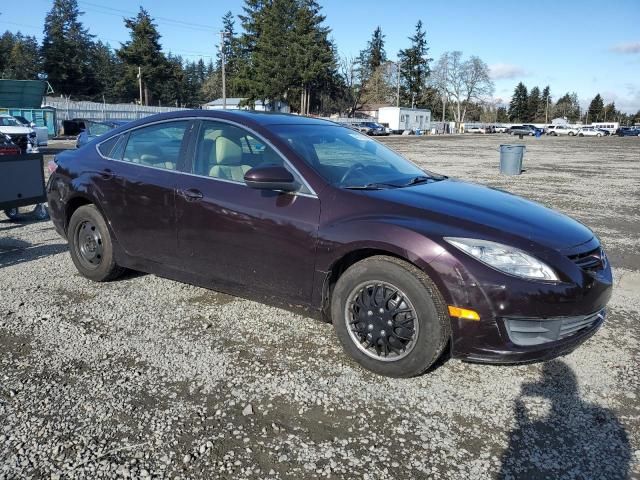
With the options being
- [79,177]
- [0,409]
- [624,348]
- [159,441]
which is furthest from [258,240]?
[624,348]

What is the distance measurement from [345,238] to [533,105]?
14301 centimetres

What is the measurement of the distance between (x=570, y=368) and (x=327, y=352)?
1.65 m

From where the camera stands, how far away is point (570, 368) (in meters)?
3.62

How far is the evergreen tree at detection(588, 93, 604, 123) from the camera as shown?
141875mm

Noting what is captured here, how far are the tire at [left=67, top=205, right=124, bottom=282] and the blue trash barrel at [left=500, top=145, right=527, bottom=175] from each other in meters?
14.4

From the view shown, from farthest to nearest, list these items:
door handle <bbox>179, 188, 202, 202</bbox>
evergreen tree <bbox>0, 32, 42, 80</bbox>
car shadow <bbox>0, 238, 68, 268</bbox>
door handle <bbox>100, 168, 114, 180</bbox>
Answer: evergreen tree <bbox>0, 32, 42, 80</bbox>, car shadow <bbox>0, 238, 68, 268</bbox>, door handle <bbox>100, 168, 114, 180</bbox>, door handle <bbox>179, 188, 202, 202</bbox>

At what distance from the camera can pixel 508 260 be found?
10.1 ft

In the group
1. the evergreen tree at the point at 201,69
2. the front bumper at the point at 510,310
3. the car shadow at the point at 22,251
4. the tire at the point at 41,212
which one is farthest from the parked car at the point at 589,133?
the evergreen tree at the point at 201,69

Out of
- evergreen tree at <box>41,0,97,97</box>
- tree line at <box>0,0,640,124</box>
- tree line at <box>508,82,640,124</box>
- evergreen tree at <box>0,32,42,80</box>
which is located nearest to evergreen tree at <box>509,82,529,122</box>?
tree line at <box>508,82,640,124</box>

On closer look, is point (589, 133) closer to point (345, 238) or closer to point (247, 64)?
point (247, 64)

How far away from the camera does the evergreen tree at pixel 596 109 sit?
142 meters

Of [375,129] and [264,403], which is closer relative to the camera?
[264,403]

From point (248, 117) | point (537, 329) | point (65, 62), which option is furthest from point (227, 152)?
point (65, 62)

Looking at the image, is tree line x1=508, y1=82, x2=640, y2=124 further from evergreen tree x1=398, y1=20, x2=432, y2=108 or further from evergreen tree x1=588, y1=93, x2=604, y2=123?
evergreen tree x1=398, y1=20, x2=432, y2=108
